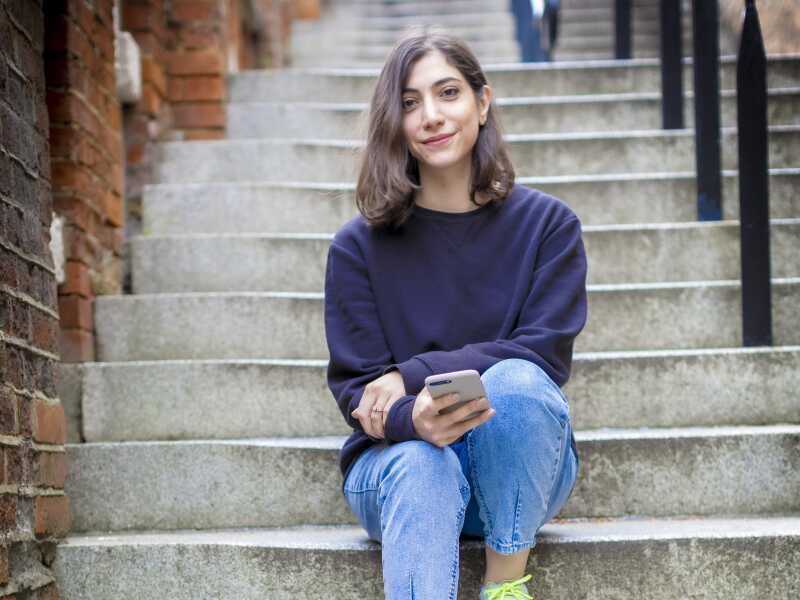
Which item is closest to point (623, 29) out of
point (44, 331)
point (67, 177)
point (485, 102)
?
point (485, 102)

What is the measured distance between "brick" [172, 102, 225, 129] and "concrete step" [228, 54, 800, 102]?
9.4 inches

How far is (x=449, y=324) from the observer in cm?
215

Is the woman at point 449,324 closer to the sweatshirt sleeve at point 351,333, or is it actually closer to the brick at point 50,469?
the sweatshirt sleeve at point 351,333

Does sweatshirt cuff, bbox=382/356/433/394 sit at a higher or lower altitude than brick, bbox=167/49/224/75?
lower

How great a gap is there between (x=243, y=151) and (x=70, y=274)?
107 centimetres

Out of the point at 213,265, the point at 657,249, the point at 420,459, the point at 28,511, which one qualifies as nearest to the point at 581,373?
the point at 657,249

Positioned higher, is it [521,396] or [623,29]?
[623,29]

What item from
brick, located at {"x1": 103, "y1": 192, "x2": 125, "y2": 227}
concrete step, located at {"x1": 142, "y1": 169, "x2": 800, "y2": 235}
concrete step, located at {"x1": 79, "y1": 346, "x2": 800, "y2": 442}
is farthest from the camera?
concrete step, located at {"x1": 142, "y1": 169, "x2": 800, "y2": 235}

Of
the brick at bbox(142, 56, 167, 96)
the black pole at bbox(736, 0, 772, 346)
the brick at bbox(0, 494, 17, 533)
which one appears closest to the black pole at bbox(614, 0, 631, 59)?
the black pole at bbox(736, 0, 772, 346)

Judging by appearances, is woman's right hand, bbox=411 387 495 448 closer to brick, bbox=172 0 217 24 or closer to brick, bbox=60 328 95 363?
brick, bbox=60 328 95 363

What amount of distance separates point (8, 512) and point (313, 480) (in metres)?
0.71

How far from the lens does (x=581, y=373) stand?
2.65 meters

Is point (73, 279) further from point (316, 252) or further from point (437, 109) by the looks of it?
point (437, 109)

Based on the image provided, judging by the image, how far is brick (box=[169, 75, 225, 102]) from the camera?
402 centimetres
